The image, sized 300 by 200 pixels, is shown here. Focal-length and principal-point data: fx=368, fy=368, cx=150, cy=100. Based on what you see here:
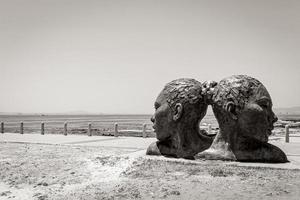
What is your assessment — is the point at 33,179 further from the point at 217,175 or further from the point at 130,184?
the point at 217,175

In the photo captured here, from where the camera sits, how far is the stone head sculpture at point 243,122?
906cm

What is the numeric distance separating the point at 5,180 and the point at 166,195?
14.0 ft

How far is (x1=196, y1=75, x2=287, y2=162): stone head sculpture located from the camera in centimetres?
906

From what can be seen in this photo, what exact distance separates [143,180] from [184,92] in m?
3.00

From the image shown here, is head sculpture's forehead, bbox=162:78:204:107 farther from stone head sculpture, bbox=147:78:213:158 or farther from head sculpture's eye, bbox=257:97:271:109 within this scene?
head sculpture's eye, bbox=257:97:271:109

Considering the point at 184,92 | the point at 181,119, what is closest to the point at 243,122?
the point at 181,119

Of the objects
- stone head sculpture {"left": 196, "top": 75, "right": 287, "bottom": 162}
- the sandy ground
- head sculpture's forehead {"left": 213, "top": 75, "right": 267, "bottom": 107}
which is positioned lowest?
the sandy ground

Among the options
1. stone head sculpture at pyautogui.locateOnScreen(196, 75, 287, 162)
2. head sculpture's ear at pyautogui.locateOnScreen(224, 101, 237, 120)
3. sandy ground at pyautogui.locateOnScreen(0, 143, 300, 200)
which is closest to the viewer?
sandy ground at pyautogui.locateOnScreen(0, 143, 300, 200)

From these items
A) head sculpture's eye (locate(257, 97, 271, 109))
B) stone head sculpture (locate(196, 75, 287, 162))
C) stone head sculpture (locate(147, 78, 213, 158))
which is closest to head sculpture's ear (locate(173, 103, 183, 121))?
stone head sculpture (locate(147, 78, 213, 158))

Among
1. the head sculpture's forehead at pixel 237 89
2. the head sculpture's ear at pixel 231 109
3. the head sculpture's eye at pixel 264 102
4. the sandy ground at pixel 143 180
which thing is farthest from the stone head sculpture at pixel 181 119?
the head sculpture's eye at pixel 264 102

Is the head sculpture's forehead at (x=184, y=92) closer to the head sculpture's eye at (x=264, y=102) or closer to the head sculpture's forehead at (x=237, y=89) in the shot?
the head sculpture's forehead at (x=237, y=89)

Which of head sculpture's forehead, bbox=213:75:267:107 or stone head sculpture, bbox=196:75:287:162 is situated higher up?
head sculpture's forehead, bbox=213:75:267:107

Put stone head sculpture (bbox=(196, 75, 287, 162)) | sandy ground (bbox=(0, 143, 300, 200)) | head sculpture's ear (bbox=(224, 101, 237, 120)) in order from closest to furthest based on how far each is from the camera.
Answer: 1. sandy ground (bbox=(0, 143, 300, 200))
2. stone head sculpture (bbox=(196, 75, 287, 162))
3. head sculpture's ear (bbox=(224, 101, 237, 120))

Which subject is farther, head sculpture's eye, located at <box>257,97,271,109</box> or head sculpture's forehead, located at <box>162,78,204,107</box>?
head sculpture's forehead, located at <box>162,78,204,107</box>
